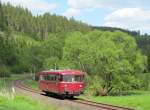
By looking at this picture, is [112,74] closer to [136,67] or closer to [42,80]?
[136,67]

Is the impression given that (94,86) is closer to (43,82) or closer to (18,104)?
(43,82)

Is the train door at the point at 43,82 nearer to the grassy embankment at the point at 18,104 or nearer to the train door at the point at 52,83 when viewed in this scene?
the train door at the point at 52,83

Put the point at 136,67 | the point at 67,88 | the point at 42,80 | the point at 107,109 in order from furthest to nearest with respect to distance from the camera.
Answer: the point at 136,67 → the point at 42,80 → the point at 67,88 → the point at 107,109

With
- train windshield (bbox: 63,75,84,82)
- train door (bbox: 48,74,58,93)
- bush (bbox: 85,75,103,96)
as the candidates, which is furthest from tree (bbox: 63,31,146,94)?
train windshield (bbox: 63,75,84,82)

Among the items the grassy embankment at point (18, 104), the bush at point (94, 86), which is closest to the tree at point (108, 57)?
the bush at point (94, 86)

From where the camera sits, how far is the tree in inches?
2635

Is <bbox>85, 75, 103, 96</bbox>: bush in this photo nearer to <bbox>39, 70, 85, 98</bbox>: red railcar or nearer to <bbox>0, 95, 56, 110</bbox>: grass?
<bbox>39, 70, 85, 98</bbox>: red railcar

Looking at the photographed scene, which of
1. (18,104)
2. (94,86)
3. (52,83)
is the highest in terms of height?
(18,104)

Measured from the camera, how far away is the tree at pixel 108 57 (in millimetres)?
66938

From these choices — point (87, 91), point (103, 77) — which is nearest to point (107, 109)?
point (87, 91)

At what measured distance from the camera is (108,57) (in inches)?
2643

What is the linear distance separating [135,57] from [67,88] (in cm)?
3346

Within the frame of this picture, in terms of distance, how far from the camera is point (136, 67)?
73.9 metres

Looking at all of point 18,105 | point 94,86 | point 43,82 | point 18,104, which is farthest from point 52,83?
point 18,105
